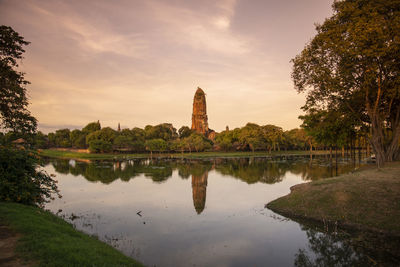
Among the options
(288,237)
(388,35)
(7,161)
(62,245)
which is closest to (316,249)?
(288,237)

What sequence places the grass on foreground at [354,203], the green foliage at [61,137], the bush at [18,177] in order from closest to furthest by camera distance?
the bush at [18,177], the grass on foreground at [354,203], the green foliage at [61,137]

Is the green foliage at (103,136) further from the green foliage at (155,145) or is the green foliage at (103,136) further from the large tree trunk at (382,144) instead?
the large tree trunk at (382,144)

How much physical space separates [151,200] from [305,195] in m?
14.7

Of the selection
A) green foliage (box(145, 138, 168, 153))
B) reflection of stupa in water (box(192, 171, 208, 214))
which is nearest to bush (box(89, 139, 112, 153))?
green foliage (box(145, 138, 168, 153))

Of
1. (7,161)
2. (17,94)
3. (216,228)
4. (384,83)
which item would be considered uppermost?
(384,83)

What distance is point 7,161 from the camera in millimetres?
14078

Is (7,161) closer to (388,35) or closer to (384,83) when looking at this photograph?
(388,35)

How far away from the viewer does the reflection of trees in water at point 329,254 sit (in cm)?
1122

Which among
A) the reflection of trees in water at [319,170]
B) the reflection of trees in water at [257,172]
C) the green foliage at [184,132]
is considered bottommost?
the reflection of trees in water at [257,172]

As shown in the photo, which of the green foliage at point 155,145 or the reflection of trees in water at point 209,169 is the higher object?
the green foliage at point 155,145

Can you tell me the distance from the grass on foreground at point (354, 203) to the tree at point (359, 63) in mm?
10091

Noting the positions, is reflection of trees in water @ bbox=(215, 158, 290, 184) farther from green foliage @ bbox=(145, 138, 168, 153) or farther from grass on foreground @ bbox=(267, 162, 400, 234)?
green foliage @ bbox=(145, 138, 168, 153)

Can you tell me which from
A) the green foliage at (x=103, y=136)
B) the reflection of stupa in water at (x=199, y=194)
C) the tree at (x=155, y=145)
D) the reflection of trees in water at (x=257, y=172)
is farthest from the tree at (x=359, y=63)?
the green foliage at (x=103, y=136)

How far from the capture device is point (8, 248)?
8.23m
